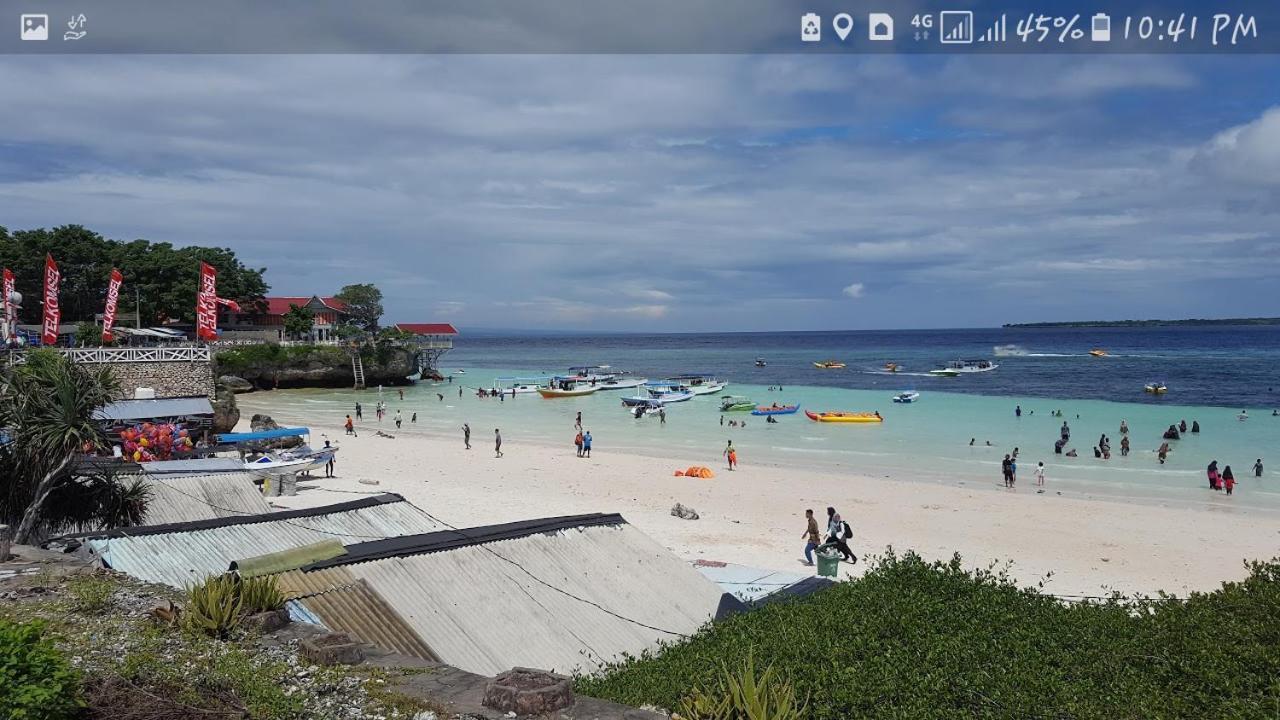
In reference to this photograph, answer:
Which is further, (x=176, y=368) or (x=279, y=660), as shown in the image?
(x=176, y=368)

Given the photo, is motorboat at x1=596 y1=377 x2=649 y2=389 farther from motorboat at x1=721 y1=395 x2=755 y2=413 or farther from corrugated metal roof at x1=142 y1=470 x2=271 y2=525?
corrugated metal roof at x1=142 y1=470 x2=271 y2=525

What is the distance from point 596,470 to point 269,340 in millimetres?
50868

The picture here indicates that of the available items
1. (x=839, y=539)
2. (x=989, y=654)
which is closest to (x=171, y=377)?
(x=839, y=539)

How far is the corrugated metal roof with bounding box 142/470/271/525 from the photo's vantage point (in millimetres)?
13961

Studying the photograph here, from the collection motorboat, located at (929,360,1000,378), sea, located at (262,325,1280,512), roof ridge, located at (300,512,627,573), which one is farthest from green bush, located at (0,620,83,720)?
motorboat, located at (929,360,1000,378)

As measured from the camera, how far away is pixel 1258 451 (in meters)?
36.2

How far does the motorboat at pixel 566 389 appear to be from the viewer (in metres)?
67.6

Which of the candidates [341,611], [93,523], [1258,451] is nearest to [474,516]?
[93,523]

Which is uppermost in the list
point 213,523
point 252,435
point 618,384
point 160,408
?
point 160,408

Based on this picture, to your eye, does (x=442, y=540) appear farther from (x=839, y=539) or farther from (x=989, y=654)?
(x=839, y=539)

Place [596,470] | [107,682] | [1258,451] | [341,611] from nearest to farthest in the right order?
1. [107,682]
2. [341,611]
3. [596,470]
4. [1258,451]

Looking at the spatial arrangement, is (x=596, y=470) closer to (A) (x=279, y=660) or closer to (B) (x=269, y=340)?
(A) (x=279, y=660)

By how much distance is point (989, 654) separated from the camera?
6.20 metres

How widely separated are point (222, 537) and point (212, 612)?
4864mm
